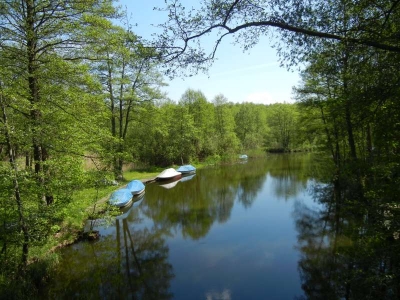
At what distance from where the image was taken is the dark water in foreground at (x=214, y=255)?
25.9ft

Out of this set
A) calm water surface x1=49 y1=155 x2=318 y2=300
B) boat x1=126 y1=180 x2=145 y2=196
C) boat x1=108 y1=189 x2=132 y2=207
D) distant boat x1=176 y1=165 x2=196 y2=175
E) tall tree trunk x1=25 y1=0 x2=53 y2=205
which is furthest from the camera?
distant boat x1=176 y1=165 x2=196 y2=175

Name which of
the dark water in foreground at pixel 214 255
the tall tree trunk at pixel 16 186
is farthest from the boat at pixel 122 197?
the tall tree trunk at pixel 16 186

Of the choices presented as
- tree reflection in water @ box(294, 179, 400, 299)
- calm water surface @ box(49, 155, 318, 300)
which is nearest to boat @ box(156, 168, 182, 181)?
calm water surface @ box(49, 155, 318, 300)

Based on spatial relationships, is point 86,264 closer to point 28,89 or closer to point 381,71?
point 28,89

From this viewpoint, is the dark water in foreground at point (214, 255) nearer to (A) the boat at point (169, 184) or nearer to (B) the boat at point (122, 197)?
(B) the boat at point (122, 197)

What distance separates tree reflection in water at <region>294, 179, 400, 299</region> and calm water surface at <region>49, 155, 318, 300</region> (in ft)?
1.62

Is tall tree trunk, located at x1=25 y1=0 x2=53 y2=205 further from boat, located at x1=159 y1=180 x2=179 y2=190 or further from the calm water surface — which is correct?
boat, located at x1=159 y1=180 x2=179 y2=190

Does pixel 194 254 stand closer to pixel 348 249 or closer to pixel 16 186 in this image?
pixel 348 249

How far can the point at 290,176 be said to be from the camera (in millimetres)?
27359

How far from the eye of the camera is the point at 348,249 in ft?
26.4

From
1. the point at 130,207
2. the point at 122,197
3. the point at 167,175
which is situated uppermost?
the point at 167,175

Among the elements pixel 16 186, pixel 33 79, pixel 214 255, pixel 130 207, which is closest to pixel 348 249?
pixel 214 255

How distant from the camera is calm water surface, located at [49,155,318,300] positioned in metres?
8.00

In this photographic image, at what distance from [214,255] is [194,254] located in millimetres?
804
